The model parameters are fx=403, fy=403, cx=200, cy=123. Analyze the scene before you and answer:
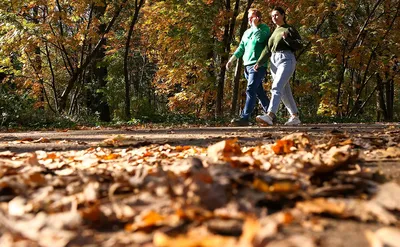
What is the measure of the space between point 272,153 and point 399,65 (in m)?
20.1

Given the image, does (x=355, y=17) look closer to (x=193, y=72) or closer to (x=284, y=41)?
(x=193, y=72)

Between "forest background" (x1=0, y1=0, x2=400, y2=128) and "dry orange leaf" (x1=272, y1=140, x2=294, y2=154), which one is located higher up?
"forest background" (x1=0, y1=0, x2=400, y2=128)

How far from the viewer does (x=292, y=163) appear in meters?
2.40

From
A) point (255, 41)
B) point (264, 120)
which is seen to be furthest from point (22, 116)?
point (264, 120)

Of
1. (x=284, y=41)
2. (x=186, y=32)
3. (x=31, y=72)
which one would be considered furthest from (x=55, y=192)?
(x=31, y=72)

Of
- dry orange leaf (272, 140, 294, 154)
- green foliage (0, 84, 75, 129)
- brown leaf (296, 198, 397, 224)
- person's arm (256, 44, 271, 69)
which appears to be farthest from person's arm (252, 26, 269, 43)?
brown leaf (296, 198, 397, 224)

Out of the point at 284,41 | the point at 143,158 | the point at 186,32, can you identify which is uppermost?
the point at 186,32

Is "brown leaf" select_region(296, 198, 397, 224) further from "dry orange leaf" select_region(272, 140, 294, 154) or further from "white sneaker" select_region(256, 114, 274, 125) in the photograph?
"white sneaker" select_region(256, 114, 274, 125)

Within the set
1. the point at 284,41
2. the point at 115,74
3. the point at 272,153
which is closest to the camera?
the point at 272,153

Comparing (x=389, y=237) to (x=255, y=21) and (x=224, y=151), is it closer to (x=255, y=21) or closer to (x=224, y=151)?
(x=224, y=151)

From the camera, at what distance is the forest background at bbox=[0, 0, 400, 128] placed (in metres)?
13.1

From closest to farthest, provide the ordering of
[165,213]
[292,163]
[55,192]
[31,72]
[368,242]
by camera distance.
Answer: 1. [368,242]
2. [165,213]
3. [55,192]
4. [292,163]
5. [31,72]

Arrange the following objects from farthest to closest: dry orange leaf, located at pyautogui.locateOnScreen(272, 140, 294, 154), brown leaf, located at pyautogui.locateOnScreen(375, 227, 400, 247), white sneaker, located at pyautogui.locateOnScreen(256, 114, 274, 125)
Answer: white sneaker, located at pyautogui.locateOnScreen(256, 114, 274, 125)
dry orange leaf, located at pyautogui.locateOnScreen(272, 140, 294, 154)
brown leaf, located at pyautogui.locateOnScreen(375, 227, 400, 247)

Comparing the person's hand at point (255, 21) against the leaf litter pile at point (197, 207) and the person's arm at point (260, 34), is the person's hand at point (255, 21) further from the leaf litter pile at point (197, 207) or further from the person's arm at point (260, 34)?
the leaf litter pile at point (197, 207)
